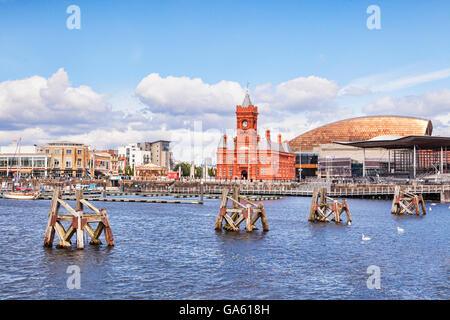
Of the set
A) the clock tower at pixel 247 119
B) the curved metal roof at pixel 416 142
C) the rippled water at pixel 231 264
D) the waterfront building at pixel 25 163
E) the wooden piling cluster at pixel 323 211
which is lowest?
the rippled water at pixel 231 264

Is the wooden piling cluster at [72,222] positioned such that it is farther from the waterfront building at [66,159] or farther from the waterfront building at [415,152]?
the waterfront building at [66,159]

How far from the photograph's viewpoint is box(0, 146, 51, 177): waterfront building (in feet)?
591

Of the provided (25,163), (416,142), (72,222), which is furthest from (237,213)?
(25,163)

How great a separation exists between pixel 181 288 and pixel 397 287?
12.4 m

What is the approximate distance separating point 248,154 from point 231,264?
130 meters

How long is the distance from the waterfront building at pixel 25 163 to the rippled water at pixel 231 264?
13109cm

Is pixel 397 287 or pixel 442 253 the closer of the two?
pixel 397 287

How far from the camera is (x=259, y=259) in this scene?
36.5 m

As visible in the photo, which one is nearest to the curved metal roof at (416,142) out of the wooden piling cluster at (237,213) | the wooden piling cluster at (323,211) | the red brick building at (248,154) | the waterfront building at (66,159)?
the red brick building at (248,154)

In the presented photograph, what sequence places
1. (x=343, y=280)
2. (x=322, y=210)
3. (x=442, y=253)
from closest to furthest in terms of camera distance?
1. (x=343, y=280)
2. (x=442, y=253)
3. (x=322, y=210)

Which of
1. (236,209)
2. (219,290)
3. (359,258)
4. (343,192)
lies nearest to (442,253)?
(359,258)

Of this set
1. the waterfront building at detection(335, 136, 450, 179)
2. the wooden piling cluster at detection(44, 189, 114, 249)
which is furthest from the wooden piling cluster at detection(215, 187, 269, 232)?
the waterfront building at detection(335, 136, 450, 179)

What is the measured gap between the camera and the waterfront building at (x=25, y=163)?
591 ft
